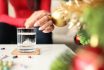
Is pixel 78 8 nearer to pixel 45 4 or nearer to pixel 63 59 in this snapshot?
pixel 63 59

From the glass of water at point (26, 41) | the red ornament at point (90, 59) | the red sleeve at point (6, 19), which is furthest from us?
the red sleeve at point (6, 19)

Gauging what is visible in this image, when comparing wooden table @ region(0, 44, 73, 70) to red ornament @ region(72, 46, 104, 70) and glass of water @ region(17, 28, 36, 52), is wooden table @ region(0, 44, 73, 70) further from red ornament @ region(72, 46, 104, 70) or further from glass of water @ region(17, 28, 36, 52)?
red ornament @ region(72, 46, 104, 70)

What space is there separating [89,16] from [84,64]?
42 mm

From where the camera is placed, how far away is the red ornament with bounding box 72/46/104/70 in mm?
201

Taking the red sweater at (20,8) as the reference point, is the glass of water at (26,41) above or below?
below

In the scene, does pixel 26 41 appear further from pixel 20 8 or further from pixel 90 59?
pixel 90 59

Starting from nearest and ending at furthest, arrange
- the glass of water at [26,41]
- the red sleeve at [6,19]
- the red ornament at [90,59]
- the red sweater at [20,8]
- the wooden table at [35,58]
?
the red ornament at [90,59] < the wooden table at [35,58] < the glass of water at [26,41] < the red sleeve at [6,19] < the red sweater at [20,8]

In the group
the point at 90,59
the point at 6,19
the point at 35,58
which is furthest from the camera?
the point at 6,19

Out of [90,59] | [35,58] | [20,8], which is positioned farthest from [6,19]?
[90,59]

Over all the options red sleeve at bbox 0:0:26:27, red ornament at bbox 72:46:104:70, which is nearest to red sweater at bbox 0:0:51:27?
red sleeve at bbox 0:0:26:27

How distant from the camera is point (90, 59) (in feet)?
0.66

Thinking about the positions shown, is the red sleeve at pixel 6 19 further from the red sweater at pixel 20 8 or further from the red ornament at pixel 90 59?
the red ornament at pixel 90 59

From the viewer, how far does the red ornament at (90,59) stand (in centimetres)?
20

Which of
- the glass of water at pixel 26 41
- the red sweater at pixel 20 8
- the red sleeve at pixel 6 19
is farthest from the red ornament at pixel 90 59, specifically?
the red sweater at pixel 20 8
